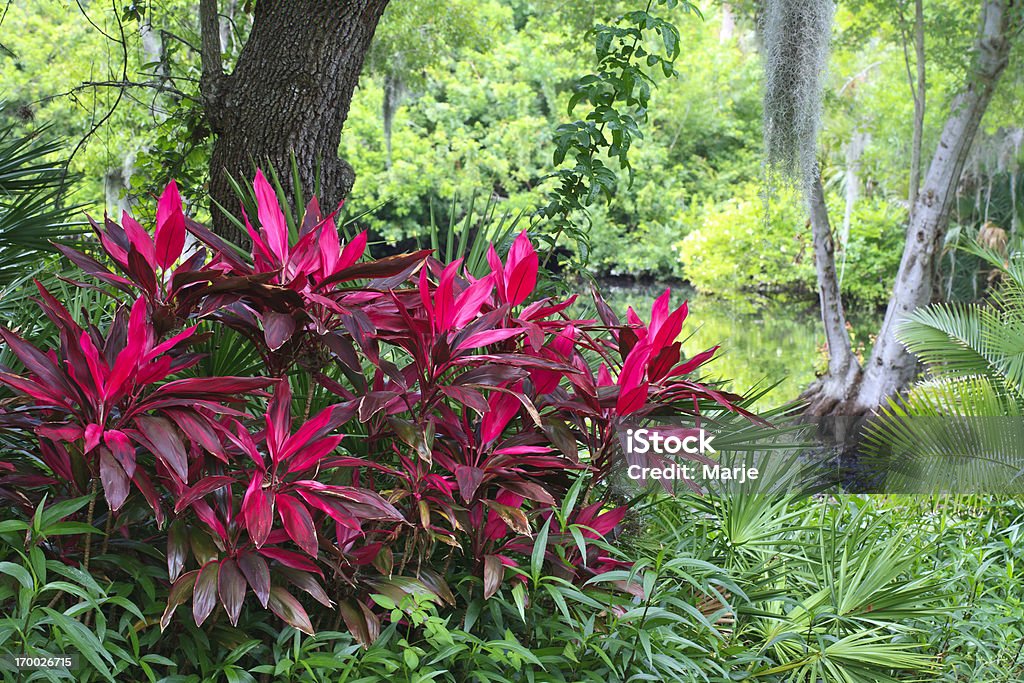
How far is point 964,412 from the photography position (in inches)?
101

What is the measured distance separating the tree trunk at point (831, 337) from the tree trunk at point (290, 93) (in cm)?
463

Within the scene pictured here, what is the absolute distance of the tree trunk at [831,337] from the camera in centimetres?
606

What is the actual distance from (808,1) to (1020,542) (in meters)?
2.51

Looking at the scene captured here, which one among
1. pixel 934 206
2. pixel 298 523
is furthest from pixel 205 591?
pixel 934 206

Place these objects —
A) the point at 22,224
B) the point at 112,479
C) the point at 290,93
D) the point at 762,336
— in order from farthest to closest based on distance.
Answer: the point at 762,336 → the point at 290,93 → the point at 22,224 → the point at 112,479

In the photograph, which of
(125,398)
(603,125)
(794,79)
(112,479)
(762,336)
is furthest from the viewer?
(762,336)

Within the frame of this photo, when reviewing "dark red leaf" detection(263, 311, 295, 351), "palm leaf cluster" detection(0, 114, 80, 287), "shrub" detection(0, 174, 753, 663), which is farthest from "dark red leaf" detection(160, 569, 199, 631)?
"palm leaf cluster" detection(0, 114, 80, 287)

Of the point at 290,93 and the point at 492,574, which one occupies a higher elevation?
the point at 290,93

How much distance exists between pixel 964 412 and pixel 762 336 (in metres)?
8.33

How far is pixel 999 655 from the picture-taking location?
5.57 feet

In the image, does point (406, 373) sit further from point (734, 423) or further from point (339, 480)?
point (734, 423)

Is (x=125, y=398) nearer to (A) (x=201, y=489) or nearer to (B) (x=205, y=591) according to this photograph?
(A) (x=201, y=489)

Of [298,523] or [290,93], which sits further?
[290,93]

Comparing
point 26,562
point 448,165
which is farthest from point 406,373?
point 448,165
